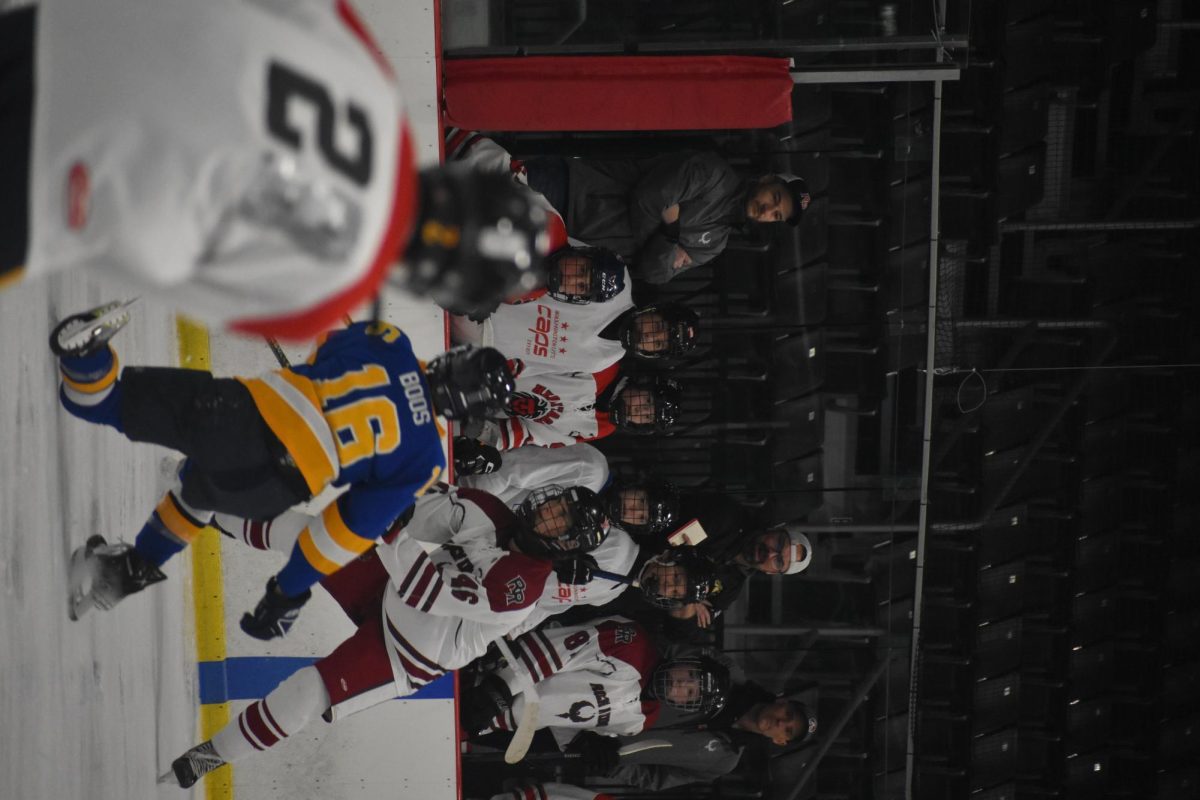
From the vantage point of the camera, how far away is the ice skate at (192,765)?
129 inches

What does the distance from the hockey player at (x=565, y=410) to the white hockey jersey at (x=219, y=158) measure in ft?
8.82

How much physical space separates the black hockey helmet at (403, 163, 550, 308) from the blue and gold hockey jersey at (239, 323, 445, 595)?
3.65ft

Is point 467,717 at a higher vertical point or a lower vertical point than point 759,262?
lower

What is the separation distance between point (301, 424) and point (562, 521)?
1.06 metres

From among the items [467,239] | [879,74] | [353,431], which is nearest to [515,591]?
[353,431]

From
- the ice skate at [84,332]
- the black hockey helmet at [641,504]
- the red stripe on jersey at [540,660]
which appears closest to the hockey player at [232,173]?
the ice skate at [84,332]

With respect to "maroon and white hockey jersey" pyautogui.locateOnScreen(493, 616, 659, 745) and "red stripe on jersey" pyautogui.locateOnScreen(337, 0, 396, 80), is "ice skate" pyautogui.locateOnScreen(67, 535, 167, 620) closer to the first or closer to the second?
"maroon and white hockey jersey" pyautogui.locateOnScreen(493, 616, 659, 745)

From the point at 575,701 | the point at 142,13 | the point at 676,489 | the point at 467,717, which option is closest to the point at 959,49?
the point at 676,489

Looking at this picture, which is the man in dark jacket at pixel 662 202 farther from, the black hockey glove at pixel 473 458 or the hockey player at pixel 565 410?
the black hockey glove at pixel 473 458

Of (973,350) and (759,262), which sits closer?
(759,262)

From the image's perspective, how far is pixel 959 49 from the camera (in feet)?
13.4

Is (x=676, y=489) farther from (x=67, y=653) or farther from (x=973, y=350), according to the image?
(x=67, y=653)

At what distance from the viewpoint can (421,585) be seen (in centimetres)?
347

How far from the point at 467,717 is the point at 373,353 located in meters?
1.90
